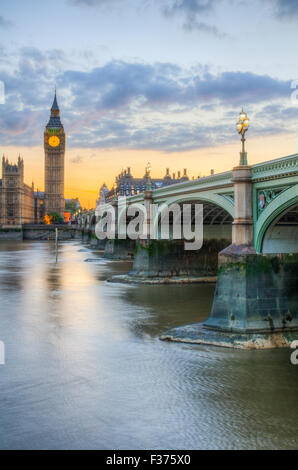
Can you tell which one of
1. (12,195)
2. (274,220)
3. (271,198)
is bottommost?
(274,220)

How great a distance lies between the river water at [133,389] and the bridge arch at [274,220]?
4443 millimetres

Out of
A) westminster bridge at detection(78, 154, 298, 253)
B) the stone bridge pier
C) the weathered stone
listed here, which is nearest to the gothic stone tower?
the weathered stone

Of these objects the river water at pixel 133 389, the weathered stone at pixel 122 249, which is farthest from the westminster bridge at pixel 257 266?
the weathered stone at pixel 122 249

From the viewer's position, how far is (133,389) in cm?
1283

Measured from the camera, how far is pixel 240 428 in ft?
34.9

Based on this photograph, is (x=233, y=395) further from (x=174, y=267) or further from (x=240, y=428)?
(x=174, y=267)

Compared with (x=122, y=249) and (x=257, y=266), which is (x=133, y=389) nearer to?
(x=257, y=266)

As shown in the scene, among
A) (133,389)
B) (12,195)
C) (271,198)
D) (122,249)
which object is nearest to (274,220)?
(271,198)

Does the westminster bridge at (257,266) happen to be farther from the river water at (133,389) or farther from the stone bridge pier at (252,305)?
the river water at (133,389)

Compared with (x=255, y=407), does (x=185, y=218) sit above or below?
above

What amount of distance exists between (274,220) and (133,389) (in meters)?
9.54

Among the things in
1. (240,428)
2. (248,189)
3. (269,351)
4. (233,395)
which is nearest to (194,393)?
(233,395)
